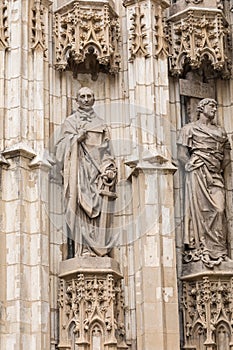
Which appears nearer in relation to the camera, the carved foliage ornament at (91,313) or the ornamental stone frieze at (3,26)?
Result: the carved foliage ornament at (91,313)

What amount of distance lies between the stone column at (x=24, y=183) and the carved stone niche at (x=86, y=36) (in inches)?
10.3

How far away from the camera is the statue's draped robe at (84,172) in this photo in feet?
40.3

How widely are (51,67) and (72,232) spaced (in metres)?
2.25

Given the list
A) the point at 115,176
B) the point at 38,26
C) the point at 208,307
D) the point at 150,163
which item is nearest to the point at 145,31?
the point at 38,26

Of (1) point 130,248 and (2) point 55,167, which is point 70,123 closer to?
(2) point 55,167

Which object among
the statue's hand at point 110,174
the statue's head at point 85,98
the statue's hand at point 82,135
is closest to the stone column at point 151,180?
the statue's hand at point 110,174

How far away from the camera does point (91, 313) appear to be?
11852mm

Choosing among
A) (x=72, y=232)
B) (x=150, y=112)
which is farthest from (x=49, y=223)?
(x=150, y=112)

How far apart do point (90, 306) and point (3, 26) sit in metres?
3.77

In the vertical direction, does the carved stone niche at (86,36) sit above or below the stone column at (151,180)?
above

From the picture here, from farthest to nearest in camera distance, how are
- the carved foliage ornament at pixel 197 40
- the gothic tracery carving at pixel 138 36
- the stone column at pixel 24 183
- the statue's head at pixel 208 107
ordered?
the carved foliage ornament at pixel 197 40 → the statue's head at pixel 208 107 → the gothic tracery carving at pixel 138 36 → the stone column at pixel 24 183

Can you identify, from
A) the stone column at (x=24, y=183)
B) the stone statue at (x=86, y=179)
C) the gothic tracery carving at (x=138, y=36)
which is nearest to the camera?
the stone column at (x=24, y=183)

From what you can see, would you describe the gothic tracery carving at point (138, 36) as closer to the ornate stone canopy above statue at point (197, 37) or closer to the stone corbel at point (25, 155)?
the ornate stone canopy above statue at point (197, 37)

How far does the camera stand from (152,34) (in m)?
13.0
